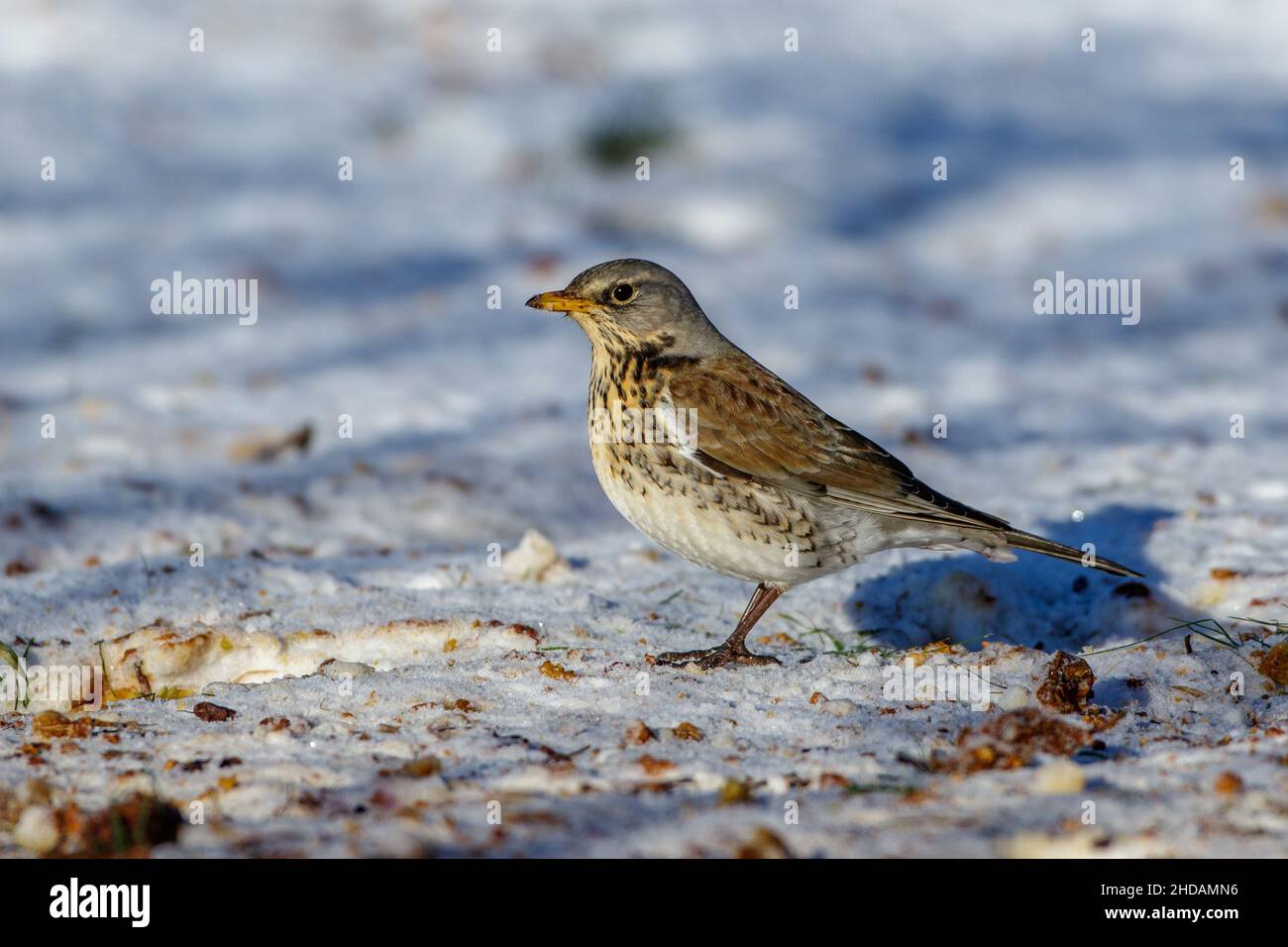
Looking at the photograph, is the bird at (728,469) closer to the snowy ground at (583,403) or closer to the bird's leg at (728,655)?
the bird's leg at (728,655)

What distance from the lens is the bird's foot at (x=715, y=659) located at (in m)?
4.96

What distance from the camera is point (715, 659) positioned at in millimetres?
A: 5000

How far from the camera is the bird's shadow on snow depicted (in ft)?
18.6

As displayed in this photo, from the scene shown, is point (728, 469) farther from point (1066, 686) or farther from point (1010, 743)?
point (1010, 743)

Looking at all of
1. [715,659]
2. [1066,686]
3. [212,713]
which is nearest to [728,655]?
[715,659]

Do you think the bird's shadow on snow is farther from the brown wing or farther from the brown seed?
the brown seed

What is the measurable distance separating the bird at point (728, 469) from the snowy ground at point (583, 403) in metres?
0.41

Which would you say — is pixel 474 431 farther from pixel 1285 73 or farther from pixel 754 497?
pixel 1285 73

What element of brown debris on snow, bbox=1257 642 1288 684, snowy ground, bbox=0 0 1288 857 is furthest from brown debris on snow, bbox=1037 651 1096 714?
brown debris on snow, bbox=1257 642 1288 684

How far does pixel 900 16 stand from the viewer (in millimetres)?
14219

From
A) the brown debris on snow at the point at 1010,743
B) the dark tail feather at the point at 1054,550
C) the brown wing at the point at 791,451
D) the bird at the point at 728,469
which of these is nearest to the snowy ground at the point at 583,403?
the brown debris on snow at the point at 1010,743

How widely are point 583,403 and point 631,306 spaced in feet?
10.5
